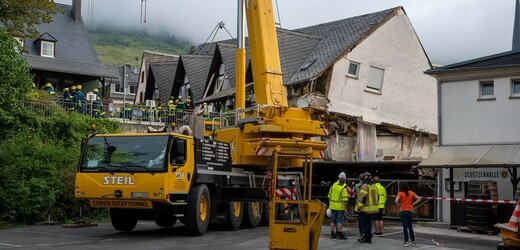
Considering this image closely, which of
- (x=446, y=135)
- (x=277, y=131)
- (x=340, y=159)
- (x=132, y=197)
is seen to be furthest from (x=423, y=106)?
(x=132, y=197)

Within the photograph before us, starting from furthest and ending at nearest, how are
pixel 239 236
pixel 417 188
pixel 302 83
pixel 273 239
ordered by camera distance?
pixel 302 83 → pixel 417 188 → pixel 239 236 → pixel 273 239

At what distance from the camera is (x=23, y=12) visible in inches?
1091

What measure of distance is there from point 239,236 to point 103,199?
3.66 metres

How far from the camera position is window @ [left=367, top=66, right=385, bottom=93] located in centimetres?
3659

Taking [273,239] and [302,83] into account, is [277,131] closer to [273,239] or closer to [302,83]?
[273,239]

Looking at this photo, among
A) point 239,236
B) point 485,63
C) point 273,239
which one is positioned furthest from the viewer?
point 485,63

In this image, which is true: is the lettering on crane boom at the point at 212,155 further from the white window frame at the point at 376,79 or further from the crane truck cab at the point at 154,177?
the white window frame at the point at 376,79

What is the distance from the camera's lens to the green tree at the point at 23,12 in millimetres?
27156

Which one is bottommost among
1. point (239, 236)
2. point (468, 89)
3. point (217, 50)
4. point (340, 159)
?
point (239, 236)

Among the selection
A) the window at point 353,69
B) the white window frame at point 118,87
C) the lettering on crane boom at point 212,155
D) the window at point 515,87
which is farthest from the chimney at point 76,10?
the window at point 515,87

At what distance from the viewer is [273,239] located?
13.8 meters

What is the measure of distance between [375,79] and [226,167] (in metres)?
18.8

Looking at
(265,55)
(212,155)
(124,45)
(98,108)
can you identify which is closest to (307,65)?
(98,108)

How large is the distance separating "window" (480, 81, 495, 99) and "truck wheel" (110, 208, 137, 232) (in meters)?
12.6
